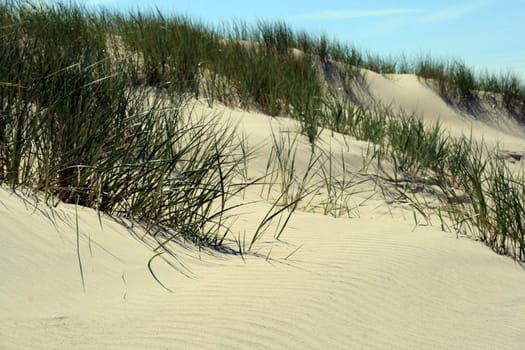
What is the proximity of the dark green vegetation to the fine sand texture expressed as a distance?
26cm

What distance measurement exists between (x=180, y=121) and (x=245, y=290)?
332 cm

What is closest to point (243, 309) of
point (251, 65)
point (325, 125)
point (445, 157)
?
point (445, 157)

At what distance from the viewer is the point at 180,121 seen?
5.93 m

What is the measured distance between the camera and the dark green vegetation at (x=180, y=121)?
139 inches

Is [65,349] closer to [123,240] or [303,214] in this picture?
[123,240]

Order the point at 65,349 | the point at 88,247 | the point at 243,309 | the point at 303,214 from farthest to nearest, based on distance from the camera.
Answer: the point at 303,214 < the point at 88,247 < the point at 243,309 < the point at 65,349

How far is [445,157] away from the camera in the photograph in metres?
7.02

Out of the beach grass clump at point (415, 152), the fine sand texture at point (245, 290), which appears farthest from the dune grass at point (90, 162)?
the beach grass clump at point (415, 152)

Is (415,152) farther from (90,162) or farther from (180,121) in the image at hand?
(90,162)

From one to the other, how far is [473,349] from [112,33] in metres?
7.85

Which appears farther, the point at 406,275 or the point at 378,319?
the point at 406,275

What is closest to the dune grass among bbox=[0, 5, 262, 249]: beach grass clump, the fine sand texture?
bbox=[0, 5, 262, 249]: beach grass clump

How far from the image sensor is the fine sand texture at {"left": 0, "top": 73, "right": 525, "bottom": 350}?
2283 mm

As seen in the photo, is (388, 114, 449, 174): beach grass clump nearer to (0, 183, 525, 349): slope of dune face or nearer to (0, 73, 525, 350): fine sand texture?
(0, 73, 525, 350): fine sand texture
